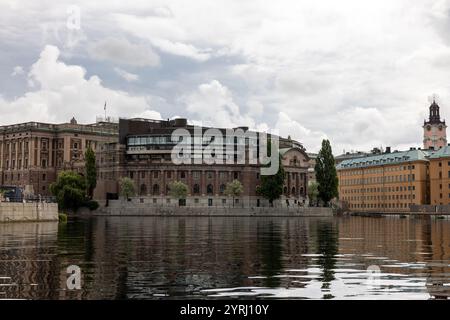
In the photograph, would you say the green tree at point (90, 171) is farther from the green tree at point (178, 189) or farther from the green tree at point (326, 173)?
the green tree at point (326, 173)

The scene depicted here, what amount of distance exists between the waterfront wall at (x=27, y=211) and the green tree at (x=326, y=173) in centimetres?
9113

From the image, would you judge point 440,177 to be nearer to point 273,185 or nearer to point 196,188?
point 273,185

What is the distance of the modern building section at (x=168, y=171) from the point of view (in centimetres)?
17338

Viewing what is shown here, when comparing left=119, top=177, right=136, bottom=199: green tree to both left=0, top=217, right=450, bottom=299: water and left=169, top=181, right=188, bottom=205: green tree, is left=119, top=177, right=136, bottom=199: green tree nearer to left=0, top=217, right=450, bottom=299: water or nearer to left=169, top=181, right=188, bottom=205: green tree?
left=169, top=181, right=188, bottom=205: green tree

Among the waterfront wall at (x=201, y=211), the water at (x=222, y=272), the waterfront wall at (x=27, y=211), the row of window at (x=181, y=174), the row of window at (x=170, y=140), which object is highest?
the row of window at (x=170, y=140)

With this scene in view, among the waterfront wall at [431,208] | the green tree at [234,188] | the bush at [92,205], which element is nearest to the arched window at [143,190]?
the bush at [92,205]

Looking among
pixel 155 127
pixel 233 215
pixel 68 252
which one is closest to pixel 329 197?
pixel 233 215

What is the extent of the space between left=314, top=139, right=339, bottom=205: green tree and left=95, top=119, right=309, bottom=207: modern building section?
19554 millimetres

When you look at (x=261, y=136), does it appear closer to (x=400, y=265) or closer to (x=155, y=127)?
(x=155, y=127)

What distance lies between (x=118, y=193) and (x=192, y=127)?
100 ft

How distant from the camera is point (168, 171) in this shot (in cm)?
17400

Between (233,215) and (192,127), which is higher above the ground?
(192,127)

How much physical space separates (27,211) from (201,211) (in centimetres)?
8297
